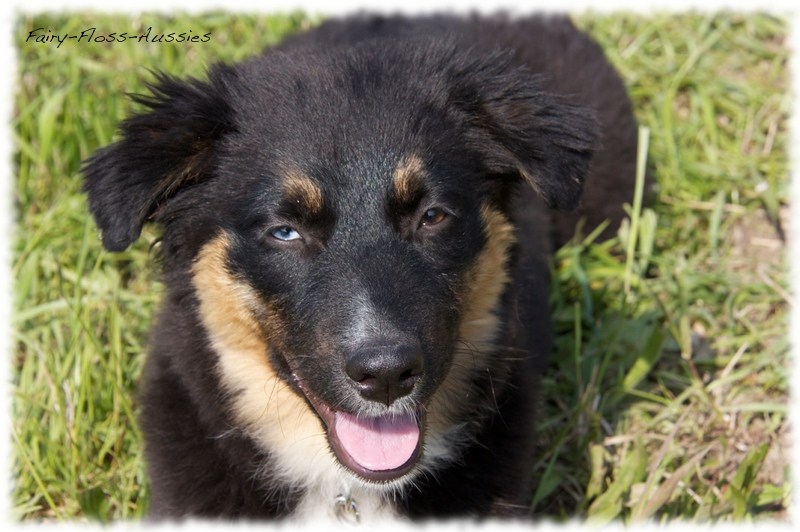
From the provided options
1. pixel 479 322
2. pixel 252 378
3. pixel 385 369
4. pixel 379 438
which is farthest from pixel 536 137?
pixel 252 378

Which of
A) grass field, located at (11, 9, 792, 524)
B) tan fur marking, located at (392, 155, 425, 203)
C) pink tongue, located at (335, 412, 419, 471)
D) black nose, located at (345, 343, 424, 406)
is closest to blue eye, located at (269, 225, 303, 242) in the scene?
tan fur marking, located at (392, 155, 425, 203)

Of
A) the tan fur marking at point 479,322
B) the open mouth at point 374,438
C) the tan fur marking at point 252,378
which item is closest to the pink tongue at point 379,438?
the open mouth at point 374,438

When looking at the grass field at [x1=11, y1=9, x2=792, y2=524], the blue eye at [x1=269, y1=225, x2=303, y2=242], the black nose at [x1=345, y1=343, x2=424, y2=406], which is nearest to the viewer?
the black nose at [x1=345, y1=343, x2=424, y2=406]

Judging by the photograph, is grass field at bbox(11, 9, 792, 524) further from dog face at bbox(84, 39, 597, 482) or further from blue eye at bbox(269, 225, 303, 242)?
blue eye at bbox(269, 225, 303, 242)

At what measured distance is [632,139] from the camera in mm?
6203

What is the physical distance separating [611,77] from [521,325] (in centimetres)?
232

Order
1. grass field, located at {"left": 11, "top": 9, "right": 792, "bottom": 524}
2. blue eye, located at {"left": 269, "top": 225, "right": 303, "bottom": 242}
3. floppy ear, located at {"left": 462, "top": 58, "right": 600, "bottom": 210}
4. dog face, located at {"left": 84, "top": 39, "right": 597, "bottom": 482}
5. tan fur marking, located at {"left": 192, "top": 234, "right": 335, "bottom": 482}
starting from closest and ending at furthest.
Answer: dog face, located at {"left": 84, "top": 39, "right": 597, "bottom": 482} < blue eye, located at {"left": 269, "top": 225, "right": 303, "bottom": 242} < tan fur marking, located at {"left": 192, "top": 234, "right": 335, "bottom": 482} < floppy ear, located at {"left": 462, "top": 58, "right": 600, "bottom": 210} < grass field, located at {"left": 11, "top": 9, "right": 792, "bottom": 524}

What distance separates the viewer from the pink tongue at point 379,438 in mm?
3811

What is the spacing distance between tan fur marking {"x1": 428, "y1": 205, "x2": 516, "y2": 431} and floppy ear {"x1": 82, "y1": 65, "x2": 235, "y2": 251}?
111 cm

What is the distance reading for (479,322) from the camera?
13.3 feet

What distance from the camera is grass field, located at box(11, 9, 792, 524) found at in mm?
4691

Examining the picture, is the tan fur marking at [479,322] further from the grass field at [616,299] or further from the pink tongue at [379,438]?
the grass field at [616,299]

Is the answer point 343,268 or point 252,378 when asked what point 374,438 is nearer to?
point 252,378

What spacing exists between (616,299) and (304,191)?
274 cm
